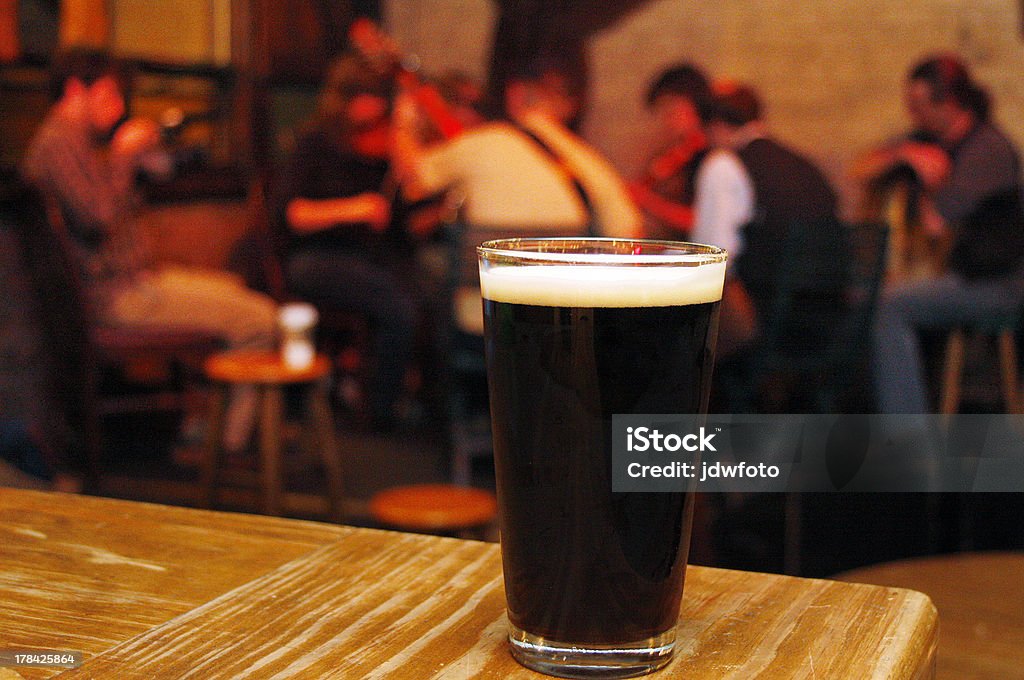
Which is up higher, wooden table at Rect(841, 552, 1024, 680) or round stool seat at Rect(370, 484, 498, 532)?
wooden table at Rect(841, 552, 1024, 680)

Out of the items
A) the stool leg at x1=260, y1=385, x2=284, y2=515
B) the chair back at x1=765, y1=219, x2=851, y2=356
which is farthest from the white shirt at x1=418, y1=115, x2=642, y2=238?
the stool leg at x1=260, y1=385, x2=284, y2=515

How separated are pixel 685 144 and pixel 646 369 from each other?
4.30 metres

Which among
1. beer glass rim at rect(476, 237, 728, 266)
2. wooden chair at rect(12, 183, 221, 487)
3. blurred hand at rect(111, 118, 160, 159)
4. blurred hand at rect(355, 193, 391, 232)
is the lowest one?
wooden chair at rect(12, 183, 221, 487)

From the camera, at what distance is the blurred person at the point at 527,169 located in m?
4.20

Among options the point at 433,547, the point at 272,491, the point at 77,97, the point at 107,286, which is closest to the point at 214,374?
the point at 272,491

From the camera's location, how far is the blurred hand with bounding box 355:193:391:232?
16.6ft

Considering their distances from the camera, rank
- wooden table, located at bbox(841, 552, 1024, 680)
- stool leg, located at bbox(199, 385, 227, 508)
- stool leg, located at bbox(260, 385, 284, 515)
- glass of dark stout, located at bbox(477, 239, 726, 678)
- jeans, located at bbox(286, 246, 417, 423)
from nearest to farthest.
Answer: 1. glass of dark stout, located at bbox(477, 239, 726, 678)
2. wooden table, located at bbox(841, 552, 1024, 680)
3. stool leg, located at bbox(260, 385, 284, 515)
4. stool leg, located at bbox(199, 385, 227, 508)
5. jeans, located at bbox(286, 246, 417, 423)

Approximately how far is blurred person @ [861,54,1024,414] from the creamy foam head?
384 cm

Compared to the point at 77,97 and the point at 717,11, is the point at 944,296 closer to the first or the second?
the point at 717,11

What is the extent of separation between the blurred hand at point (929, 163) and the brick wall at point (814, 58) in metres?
0.11

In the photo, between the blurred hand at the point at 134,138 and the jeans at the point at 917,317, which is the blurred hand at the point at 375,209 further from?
the jeans at the point at 917,317

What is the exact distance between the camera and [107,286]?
13.9ft

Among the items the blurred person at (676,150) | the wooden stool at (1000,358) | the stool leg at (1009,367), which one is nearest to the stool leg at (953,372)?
the wooden stool at (1000,358)

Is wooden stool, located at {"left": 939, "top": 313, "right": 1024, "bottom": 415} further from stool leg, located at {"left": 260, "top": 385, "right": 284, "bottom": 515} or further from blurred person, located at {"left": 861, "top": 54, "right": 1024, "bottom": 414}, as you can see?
stool leg, located at {"left": 260, "top": 385, "right": 284, "bottom": 515}
